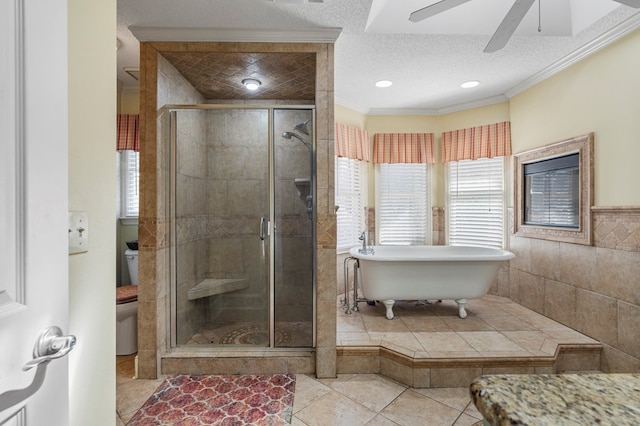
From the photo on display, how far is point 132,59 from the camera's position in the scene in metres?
2.58

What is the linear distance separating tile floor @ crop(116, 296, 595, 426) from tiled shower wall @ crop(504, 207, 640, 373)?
0.14m

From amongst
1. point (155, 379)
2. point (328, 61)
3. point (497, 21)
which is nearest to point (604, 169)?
point (497, 21)

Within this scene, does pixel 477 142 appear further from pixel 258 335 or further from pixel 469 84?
pixel 258 335

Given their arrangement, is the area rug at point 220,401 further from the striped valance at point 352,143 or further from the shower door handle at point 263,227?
the striped valance at point 352,143

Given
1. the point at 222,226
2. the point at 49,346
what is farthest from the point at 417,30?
the point at 49,346

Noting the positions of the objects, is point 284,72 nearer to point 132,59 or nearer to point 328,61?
point 328,61

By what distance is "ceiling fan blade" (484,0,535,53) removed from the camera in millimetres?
1378

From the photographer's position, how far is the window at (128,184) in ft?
10.2

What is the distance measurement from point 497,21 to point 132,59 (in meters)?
3.08

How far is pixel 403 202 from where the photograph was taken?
3.90 m

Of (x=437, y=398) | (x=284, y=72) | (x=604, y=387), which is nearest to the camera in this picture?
(x=604, y=387)

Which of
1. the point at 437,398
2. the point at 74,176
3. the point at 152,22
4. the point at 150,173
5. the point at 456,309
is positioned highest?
the point at 152,22

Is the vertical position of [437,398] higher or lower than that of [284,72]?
lower

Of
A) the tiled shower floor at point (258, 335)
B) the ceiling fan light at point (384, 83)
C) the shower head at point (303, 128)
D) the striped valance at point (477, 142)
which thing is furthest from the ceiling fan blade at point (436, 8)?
the striped valance at point (477, 142)
